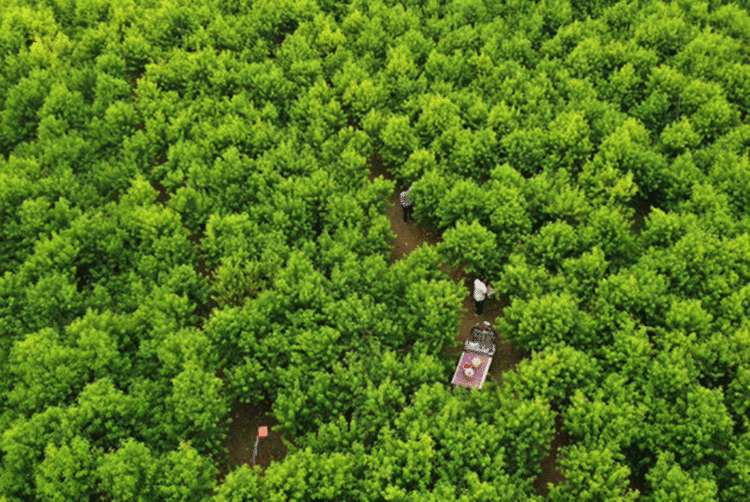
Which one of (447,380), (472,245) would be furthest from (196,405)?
(472,245)

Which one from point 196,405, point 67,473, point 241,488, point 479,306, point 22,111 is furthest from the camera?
point 22,111

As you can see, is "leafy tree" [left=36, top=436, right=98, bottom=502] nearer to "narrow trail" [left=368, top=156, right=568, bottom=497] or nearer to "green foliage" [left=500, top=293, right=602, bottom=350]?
"narrow trail" [left=368, top=156, right=568, bottom=497]

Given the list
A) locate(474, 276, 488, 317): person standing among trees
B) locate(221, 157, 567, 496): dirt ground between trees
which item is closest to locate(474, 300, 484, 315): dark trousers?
locate(474, 276, 488, 317): person standing among trees

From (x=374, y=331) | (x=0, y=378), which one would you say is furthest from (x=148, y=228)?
(x=374, y=331)

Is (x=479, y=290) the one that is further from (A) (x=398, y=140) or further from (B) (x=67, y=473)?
(B) (x=67, y=473)

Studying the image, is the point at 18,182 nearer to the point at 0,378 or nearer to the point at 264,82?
the point at 0,378

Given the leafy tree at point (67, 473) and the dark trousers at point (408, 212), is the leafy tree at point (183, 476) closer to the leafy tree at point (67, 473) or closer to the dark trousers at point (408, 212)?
the leafy tree at point (67, 473)

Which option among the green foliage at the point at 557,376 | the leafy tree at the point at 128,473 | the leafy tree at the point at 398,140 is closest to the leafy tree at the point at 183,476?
the leafy tree at the point at 128,473
